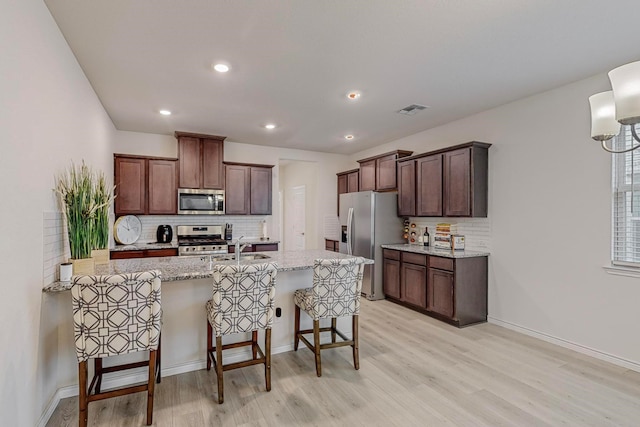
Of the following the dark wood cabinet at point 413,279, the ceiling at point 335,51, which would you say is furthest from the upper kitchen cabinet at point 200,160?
the dark wood cabinet at point 413,279

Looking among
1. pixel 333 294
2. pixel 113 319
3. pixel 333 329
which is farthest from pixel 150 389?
pixel 333 329

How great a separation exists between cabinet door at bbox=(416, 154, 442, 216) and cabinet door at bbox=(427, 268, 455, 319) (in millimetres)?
866

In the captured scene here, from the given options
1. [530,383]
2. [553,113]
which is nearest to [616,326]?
[530,383]

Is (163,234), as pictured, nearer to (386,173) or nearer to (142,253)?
(142,253)

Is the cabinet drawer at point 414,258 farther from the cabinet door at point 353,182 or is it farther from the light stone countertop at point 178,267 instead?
the cabinet door at point 353,182

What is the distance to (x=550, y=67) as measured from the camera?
9.52ft

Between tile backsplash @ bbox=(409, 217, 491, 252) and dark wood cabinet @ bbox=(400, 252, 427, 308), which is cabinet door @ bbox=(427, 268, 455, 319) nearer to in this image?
dark wood cabinet @ bbox=(400, 252, 427, 308)

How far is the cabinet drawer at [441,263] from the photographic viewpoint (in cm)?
394

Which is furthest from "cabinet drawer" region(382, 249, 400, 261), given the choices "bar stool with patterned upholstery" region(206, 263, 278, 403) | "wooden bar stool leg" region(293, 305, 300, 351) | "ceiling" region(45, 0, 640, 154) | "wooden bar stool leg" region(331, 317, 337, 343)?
"bar stool with patterned upholstery" region(206, 263, 278, 403)

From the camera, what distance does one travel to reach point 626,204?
294 centimetres

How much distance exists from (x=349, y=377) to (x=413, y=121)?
3.49 metres

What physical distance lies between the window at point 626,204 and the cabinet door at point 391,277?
2485 millimetres

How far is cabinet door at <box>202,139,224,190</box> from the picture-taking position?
5203 millimetres

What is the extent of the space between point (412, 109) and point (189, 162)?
11.4 feet
